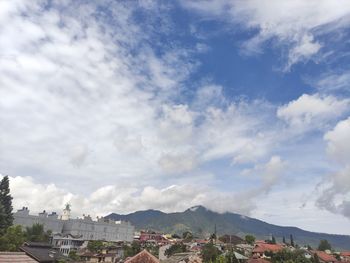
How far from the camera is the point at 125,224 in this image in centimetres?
16338

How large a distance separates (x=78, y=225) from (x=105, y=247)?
40.0 meters

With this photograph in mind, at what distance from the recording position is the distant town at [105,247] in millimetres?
50250

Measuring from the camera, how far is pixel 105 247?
9844cm

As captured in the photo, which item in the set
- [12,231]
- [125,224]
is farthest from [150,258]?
[125,224]

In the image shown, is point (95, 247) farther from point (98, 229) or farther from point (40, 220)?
point (98, 229)

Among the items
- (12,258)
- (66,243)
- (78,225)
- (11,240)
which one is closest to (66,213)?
(78,225)

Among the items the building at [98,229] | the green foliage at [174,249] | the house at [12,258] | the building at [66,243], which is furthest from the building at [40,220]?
the house at [12,258]

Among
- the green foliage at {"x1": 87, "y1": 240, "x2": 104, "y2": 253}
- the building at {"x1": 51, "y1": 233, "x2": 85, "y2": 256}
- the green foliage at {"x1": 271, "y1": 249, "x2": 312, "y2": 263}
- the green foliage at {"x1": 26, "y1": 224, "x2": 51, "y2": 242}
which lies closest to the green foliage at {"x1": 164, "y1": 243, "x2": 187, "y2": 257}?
the green foliage at {"x1": 87, "y1": 240, "x2": 104, "y2": 253}

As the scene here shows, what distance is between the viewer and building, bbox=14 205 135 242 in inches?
4799

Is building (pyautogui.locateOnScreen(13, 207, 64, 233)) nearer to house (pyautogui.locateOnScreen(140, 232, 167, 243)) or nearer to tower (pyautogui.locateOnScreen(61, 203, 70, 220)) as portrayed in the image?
tower (pyautogui.locateOnScreen(61, 203, 70, 220))

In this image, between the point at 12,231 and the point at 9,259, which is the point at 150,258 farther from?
the point at 12,231

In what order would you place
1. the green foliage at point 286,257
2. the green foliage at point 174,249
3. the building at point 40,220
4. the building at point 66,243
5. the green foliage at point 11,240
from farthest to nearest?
1. the building at point 40,220
2. the building at point 66,243
3. the green foliage at point 174,249
4. the green foliage at point 286,257
5. the green foliage at point 11,240

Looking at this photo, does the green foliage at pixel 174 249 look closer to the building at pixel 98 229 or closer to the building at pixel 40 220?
the building at pixel 98 229

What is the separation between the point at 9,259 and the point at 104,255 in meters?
67.9
